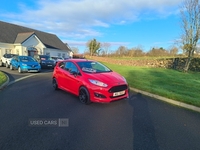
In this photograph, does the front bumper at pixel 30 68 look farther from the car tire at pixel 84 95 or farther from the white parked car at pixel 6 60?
the car tire at pixel 84 95

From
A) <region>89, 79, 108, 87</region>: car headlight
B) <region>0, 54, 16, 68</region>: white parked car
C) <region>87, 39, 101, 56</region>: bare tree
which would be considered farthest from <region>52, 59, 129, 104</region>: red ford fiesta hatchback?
<region>87, 39, 101, 56</region>: bare tree

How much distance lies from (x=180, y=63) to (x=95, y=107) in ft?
58.5

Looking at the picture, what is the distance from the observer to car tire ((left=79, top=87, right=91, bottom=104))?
16.1 feet

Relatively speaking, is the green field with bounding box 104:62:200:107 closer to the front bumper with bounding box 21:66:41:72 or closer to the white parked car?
the front bumper with bounding box 21:66:41:72

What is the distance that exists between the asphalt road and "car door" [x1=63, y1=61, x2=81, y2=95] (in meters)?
0.61

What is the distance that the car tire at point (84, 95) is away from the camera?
16.1 ft

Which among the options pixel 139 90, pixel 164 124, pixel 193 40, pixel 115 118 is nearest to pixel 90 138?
pixel 115 118

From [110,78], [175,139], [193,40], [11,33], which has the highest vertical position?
[11,33]

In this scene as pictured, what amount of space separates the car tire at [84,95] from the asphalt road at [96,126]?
0.71 ft

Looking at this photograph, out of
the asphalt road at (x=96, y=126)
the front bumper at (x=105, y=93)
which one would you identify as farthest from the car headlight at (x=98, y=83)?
the asphalt road at (x=96, y=126)

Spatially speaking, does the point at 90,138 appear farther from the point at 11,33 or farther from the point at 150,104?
the point at 11,33

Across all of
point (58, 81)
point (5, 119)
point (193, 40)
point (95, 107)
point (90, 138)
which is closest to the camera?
point (90, 138)

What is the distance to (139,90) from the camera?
709 cm

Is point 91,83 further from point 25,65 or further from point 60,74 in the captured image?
point 25,65
